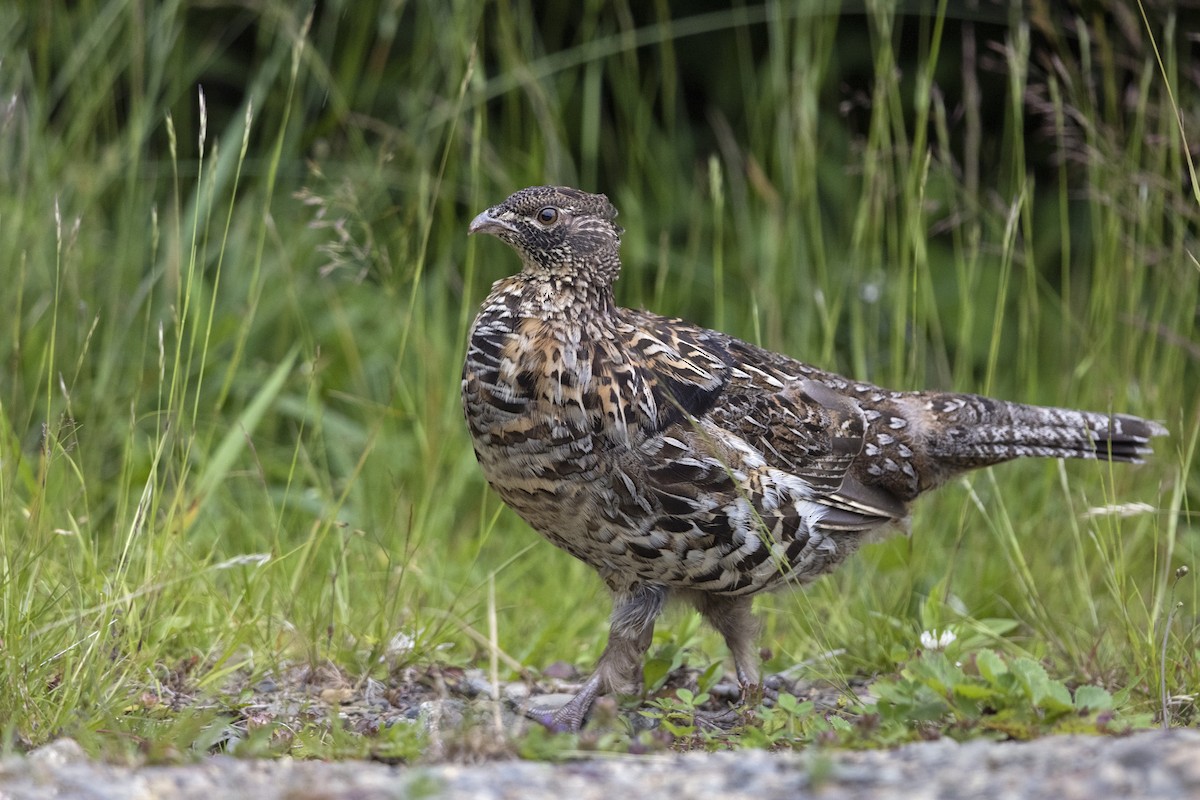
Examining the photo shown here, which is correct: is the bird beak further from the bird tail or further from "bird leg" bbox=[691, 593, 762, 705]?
the bird tail

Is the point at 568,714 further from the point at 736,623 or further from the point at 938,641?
the point at 938,641

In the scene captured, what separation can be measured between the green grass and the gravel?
47 cm

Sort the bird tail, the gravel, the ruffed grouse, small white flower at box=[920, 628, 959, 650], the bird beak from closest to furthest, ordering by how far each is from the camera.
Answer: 1. the gravel
2. the ruffed grouse
3. small white flower at box=[920, 628, 959, 650]
4. the bird beak
5. the bird tail

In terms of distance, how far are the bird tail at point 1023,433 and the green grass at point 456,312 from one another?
0.14m

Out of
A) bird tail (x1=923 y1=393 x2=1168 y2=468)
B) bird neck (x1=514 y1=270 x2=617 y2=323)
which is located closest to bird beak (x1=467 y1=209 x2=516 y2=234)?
bird neck (x1=514 y1=270 x2=617 y2=323)

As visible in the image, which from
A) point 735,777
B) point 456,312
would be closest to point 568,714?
point 735,777

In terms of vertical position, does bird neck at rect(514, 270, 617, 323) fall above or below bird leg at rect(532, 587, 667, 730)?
above

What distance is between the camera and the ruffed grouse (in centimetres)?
343

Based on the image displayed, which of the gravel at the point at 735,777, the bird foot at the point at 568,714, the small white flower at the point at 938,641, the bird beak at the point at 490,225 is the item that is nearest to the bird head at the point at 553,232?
the bird beak at the point at 490,225

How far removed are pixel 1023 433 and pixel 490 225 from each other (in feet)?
5.54

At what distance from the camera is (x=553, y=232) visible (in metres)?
3.71

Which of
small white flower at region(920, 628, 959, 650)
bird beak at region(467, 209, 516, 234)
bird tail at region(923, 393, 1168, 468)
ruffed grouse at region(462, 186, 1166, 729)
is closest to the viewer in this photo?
ruffed grouse at region(462, 186, 1166, 729)

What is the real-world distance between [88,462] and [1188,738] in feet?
12.3

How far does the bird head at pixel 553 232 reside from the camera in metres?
3.69
